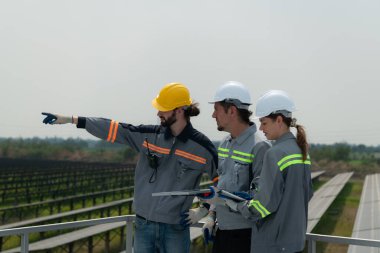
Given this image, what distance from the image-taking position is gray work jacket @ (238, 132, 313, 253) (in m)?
2.53

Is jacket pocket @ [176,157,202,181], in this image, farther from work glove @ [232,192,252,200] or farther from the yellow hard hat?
work glove @ [232,192,252,200]

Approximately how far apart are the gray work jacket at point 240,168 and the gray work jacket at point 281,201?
22 cm

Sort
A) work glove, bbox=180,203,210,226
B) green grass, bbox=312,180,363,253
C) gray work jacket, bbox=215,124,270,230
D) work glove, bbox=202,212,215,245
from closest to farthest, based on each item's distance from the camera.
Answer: gray work jacket, bbox=215,124,270,230 → work glove, bbox=202,212,215,245 → work glove, bbox=180,203,210,226 → green grass, bbox=312,180,363,253

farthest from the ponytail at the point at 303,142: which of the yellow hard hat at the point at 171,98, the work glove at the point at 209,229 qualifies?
the yellow hard hat at the point at 171,98

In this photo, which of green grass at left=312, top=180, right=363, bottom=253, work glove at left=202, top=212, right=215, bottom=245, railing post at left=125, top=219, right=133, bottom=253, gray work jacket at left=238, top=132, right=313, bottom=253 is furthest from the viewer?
green grass at left=312, top=180, right=363, bottom=253

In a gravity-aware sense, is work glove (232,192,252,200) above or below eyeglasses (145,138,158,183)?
below

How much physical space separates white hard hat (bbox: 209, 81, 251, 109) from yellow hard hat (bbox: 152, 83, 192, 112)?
34 centimetres

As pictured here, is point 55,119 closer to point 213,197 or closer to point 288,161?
point 213,197

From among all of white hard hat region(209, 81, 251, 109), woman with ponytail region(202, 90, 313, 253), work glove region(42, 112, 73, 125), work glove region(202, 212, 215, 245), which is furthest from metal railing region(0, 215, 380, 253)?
white hard hat region(209, 81, 251, 109)

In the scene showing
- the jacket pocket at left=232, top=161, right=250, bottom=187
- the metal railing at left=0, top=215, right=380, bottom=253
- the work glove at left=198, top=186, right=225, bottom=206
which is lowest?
the metal railing at left=0, top=215, right=380, bottom=253

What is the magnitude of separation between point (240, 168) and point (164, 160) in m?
0.65

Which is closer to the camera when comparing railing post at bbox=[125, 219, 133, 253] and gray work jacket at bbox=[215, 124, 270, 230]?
gray work jacket at bbox=[215, 124, 270, 230]

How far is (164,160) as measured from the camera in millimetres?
3318

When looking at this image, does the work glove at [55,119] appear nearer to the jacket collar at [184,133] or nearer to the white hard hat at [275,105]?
the jacket collar at [184,133]
